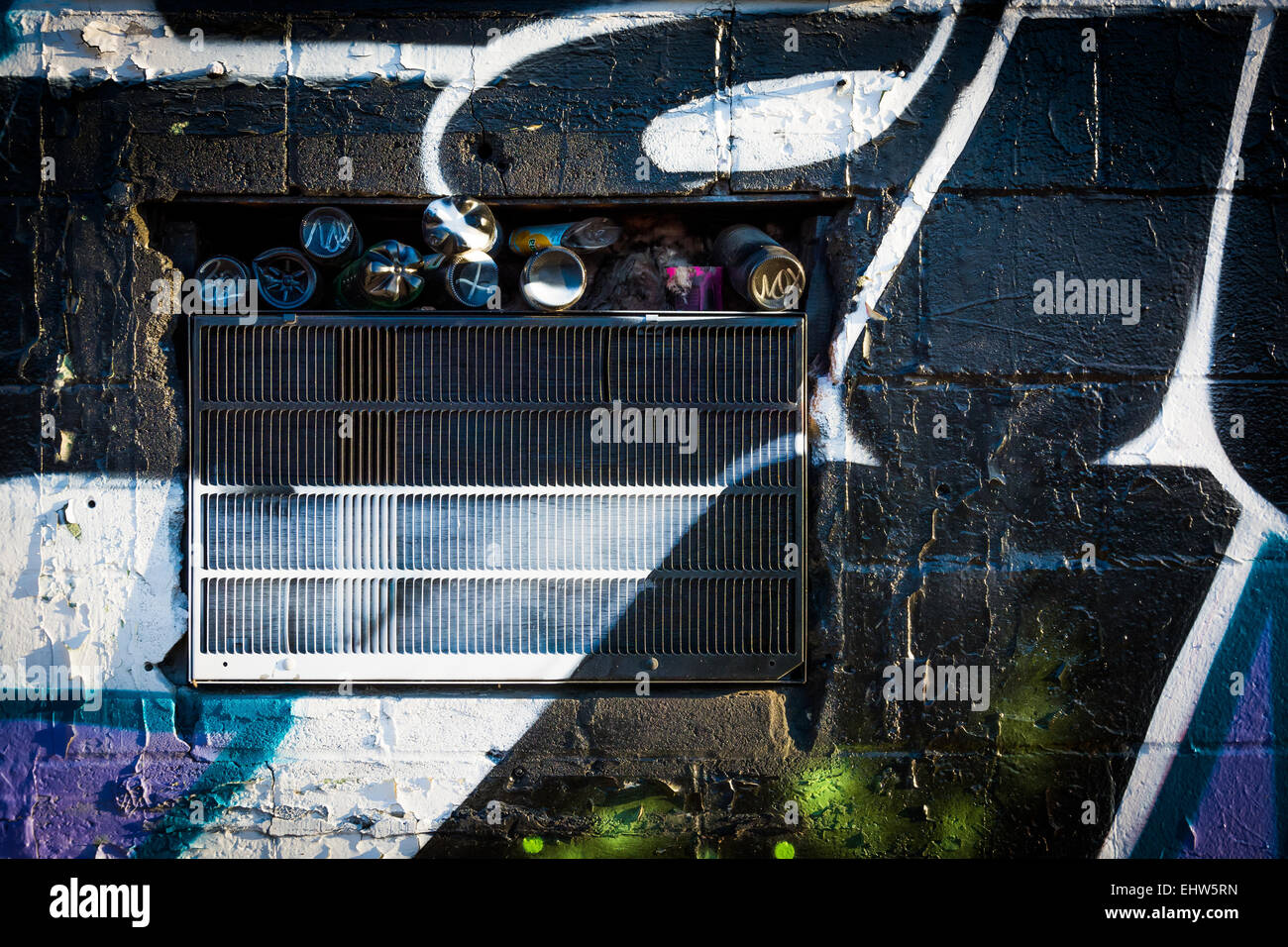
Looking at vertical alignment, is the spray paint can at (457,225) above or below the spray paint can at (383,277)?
above

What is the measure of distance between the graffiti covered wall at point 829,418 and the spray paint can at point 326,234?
134mm

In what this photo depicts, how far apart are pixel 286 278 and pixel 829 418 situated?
9.00 ft

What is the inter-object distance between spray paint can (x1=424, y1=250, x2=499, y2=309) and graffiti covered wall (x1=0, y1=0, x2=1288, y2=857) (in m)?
0.36

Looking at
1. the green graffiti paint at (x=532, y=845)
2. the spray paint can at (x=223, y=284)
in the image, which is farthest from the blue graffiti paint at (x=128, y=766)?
the spray paint can at (x=223, y=284)

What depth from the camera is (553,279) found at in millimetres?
3424

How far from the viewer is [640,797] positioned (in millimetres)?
A: 3529

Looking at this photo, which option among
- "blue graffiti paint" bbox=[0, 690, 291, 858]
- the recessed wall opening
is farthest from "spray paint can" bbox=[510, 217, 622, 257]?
"blue graffiti paint" bbox=[0, 690, 291, 858]

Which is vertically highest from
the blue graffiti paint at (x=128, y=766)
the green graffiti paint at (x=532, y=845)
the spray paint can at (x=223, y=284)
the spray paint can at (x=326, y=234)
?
the spray paint can at (x=326, y=234)

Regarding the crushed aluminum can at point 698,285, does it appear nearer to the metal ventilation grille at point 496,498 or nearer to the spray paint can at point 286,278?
the metal ventilation grille at point 496,498

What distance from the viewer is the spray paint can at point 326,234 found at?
347 centimetres

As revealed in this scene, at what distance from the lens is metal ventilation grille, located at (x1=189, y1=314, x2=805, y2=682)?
3.45 m

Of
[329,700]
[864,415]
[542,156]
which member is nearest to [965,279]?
[864,415]

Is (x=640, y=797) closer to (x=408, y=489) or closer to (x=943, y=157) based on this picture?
(x=408, y=489)

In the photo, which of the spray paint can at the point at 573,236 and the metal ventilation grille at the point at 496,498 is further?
the spray paint can at the point at 573,236
